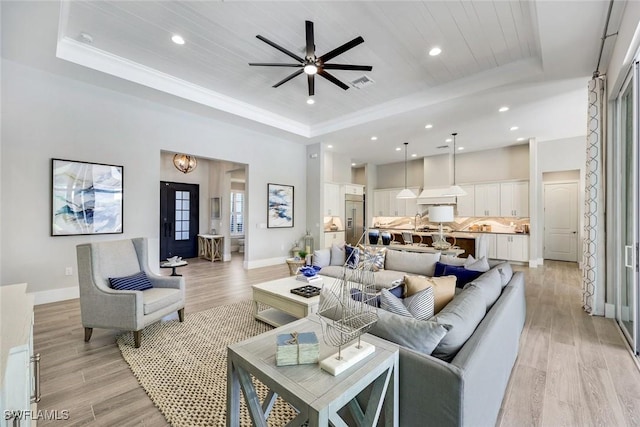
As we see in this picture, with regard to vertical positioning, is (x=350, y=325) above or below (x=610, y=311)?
above

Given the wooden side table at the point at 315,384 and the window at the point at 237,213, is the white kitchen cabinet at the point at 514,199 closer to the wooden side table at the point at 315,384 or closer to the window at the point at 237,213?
the wooden side table at the point at 315,384

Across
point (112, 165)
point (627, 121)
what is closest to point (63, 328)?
point (112, 165)

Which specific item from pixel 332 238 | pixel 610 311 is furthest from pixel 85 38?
pixel 610 311

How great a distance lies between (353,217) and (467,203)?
3.38 m

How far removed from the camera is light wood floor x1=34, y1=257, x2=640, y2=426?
71.2 inches

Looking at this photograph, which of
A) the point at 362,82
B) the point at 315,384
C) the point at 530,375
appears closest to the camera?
the point at 315,384

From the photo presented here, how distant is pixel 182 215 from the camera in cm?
817

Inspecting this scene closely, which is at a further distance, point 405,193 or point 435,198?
point 435,198

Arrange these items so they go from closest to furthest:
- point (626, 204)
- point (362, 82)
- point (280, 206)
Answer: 1. point (626, 204)
2. point (362, 82)
3. point (280, 206)

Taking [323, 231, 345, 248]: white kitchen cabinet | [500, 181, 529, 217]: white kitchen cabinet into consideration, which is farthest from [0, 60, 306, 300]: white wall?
[500, 181, 529, 217]: white kitchen cabinet

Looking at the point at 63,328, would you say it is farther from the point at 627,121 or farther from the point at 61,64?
the point at 627,121

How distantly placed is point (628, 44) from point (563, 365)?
3.00m

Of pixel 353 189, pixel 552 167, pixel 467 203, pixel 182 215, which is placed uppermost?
pixel 552 167

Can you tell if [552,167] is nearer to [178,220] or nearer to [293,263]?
[293,263]
